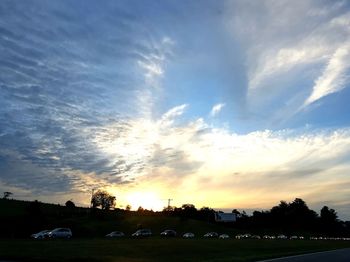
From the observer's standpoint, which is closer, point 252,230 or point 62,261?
point 62,261

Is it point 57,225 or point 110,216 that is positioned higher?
point 110,216

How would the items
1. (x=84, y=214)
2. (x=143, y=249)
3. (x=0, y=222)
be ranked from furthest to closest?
(x=84, y=214) < (x=0, y=222) < (x=143, y=249)

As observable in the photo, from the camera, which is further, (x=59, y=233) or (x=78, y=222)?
(x=78, y=222)

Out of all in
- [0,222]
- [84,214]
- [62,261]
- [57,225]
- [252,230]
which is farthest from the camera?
[252,230]

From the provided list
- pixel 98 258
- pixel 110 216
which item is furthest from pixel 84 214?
pixel 98 258

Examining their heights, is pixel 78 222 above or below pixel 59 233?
above

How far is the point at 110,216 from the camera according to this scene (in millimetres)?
165875

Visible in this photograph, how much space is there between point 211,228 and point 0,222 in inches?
3112

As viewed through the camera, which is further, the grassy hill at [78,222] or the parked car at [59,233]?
the grassy hill at [78,222]

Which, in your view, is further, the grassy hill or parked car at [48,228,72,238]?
the grassy hill

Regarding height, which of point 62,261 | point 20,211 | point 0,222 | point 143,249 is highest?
point 20,211

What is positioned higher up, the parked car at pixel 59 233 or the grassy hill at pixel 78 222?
the grassy hill at pixel 78 222

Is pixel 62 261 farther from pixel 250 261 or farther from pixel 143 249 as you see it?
pixel 143 249

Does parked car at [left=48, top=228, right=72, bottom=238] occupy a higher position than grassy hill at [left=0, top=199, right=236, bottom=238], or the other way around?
grassy hill at [left=0, top=199, right=236, bottom=238]
